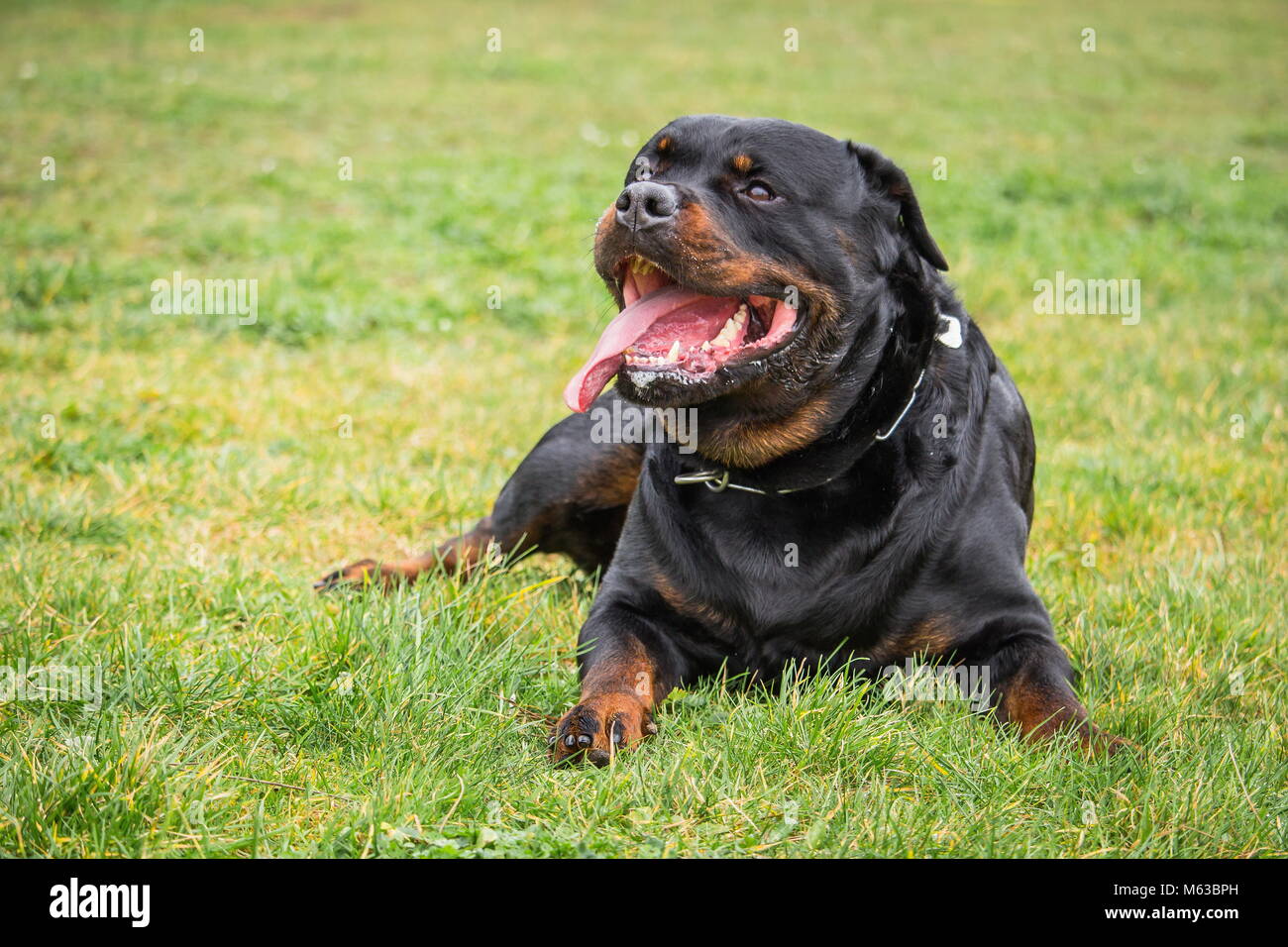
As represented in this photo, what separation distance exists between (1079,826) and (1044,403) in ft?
13.2

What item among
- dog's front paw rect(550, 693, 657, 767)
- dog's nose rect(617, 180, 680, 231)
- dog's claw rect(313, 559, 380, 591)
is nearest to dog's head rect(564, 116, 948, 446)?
dog's nose rect(617, 180, 680, 231)

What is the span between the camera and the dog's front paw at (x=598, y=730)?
2691 mm

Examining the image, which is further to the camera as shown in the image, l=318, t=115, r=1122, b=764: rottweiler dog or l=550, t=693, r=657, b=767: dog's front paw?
l=318, t=115, r=1122, b=764: rottweiler dog

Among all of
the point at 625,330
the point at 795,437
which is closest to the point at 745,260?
the point at 625,330

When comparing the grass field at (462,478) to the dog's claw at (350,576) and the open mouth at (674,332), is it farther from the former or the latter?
the open mouth at (674,332)

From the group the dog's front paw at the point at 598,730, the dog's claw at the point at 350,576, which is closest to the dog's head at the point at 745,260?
the dog's front paw at the point at 598,730

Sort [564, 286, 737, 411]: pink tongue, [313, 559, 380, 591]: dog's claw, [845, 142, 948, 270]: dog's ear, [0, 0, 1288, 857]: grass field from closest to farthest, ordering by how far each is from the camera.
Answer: [0, 0, 1288, 857]: grass field < [564, 286, 737, 411]: pink tongue < [845, 142, 948, 270]: dog's ear < [313, 559, 380, 591]: dog's claw

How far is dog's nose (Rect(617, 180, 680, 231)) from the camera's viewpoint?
117 inches

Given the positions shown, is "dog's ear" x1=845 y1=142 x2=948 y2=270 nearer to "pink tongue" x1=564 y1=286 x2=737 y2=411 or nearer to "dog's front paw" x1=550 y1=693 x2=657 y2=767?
"pink tongue" x1=564 y1=286 x2=737 y2=411

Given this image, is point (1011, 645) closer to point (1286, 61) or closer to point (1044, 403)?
point (1044, 403)

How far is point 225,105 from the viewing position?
12930 millimetres

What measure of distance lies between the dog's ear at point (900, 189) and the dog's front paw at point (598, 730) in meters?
1.43

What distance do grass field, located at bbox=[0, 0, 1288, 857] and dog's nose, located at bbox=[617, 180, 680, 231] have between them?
1121mm
